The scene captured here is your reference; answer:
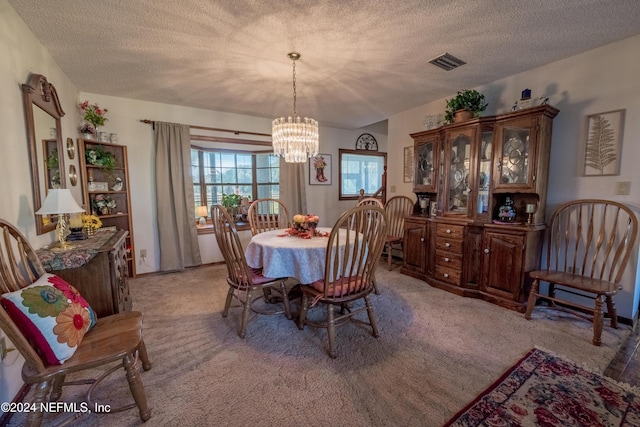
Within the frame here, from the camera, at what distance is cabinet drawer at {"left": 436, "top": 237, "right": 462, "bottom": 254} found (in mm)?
2973

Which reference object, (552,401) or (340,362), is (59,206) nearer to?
(340,362)

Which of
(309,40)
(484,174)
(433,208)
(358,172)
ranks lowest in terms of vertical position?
(433,208)

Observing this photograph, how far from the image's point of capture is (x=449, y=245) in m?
3.05

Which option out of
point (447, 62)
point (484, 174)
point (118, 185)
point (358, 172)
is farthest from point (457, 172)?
point (118, 185)

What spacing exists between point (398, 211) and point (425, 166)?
950 millimetres

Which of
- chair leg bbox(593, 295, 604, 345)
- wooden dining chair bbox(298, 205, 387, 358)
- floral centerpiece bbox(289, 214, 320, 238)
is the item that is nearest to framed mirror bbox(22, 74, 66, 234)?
floral centerpiece bbox(289, 214, 320, 238)

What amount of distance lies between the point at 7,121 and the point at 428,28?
2820 millimetres

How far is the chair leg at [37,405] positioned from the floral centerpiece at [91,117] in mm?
2912

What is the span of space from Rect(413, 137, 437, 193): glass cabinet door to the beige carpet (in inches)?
55.6

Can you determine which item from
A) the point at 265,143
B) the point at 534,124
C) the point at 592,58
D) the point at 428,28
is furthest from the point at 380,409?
the point at 265,143

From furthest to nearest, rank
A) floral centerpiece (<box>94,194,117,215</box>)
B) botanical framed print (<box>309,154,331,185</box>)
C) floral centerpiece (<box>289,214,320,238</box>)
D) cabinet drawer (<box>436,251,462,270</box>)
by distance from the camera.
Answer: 1. botanical framed print (<box>309,154,331,185</box>)
2. floral centerpiece (<box>94,194,117,215</box>)
3. cabinet drawer (<box>436,251,462,270</box>)
4. floral centerpiece (<box>289,214,320,238</box>)

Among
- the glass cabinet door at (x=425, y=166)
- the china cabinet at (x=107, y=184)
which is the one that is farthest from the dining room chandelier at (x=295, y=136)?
the china cabinet at (x=107, y=184)

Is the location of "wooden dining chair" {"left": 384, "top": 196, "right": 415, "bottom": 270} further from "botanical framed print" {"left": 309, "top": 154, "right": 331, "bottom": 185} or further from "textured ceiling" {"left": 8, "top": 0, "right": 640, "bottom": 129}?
"textured ceiling" {"left": 8, "top": 0, "right": 640, "bottom": 129}

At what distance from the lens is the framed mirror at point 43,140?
6.06 feet
